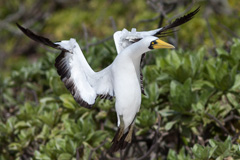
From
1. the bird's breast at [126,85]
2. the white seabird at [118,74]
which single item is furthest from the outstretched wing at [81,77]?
the bird's breast at [126,85]

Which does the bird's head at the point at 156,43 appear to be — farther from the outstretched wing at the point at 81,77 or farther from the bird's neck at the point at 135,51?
the outstretched wing at the point at 81,77

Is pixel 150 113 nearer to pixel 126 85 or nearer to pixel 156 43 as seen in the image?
pixel 126 85

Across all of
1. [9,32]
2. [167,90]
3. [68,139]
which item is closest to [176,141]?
[167,90]

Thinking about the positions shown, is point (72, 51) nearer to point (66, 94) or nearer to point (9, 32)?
point (66, 94)

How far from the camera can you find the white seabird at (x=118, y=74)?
6.13 feet

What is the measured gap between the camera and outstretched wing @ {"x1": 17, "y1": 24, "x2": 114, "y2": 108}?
6.65 ft

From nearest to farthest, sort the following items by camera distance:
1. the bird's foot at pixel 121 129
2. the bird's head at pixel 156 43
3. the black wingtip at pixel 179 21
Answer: the bird's head at pixel 156 43 → the black wingtip at pixel 179 21 → the bird's foot at pixel 121 129

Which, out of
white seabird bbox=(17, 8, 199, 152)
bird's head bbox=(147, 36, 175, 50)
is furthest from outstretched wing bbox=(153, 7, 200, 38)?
bird's head bbox=(147, 36, 175, 50)

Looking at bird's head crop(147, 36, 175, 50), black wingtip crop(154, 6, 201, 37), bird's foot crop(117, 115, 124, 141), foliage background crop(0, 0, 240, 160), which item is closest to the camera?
bird's head crop(147, 36, 175, 50)

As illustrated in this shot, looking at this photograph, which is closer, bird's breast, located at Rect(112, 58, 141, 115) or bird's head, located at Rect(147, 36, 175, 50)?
bird's head, located at Rect(147, 36, 175, 50)

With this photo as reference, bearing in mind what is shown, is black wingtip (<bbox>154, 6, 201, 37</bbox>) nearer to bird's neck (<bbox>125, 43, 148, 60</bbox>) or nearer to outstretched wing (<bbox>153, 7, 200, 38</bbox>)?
outstretched wing (<bbox>153, 7, 200, 38</bbox>)

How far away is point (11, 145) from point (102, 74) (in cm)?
111

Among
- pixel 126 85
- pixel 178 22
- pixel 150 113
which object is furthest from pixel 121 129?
pixel 178 22

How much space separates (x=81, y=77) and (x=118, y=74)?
27 cm
